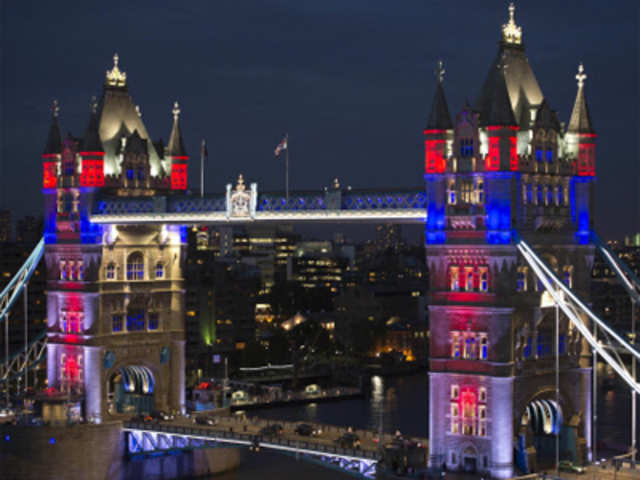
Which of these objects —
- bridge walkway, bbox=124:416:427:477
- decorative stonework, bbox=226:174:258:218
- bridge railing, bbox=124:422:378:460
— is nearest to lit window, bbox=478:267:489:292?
bridge walkway, bbox=124:416:427:477

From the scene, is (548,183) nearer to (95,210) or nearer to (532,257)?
(532,257)

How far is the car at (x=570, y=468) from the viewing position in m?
67.3

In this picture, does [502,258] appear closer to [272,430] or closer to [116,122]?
[272,430]

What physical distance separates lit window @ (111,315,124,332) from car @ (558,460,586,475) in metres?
29.2

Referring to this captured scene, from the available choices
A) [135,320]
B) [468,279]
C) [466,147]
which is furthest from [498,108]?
[135,320]

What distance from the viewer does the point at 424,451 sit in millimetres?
70438

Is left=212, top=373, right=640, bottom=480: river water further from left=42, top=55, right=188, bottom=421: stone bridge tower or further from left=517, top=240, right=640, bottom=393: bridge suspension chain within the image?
left=517, top=240, right=640, bottom=393: bridge suspension chain

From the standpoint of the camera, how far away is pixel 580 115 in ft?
231

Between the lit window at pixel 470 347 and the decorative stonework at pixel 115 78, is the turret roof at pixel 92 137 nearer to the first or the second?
the decorative stonework at pixel 115 78

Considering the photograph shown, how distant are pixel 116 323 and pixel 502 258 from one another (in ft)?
91.4

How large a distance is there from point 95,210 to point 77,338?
735 cm

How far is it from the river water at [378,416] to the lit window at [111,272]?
43.4 ft

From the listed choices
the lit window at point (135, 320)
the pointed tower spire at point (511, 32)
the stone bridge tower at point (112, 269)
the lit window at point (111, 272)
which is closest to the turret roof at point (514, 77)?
the pointed tower spire at point (511, 32)

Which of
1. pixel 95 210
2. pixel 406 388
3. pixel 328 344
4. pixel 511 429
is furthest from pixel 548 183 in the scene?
pixel 328 344
